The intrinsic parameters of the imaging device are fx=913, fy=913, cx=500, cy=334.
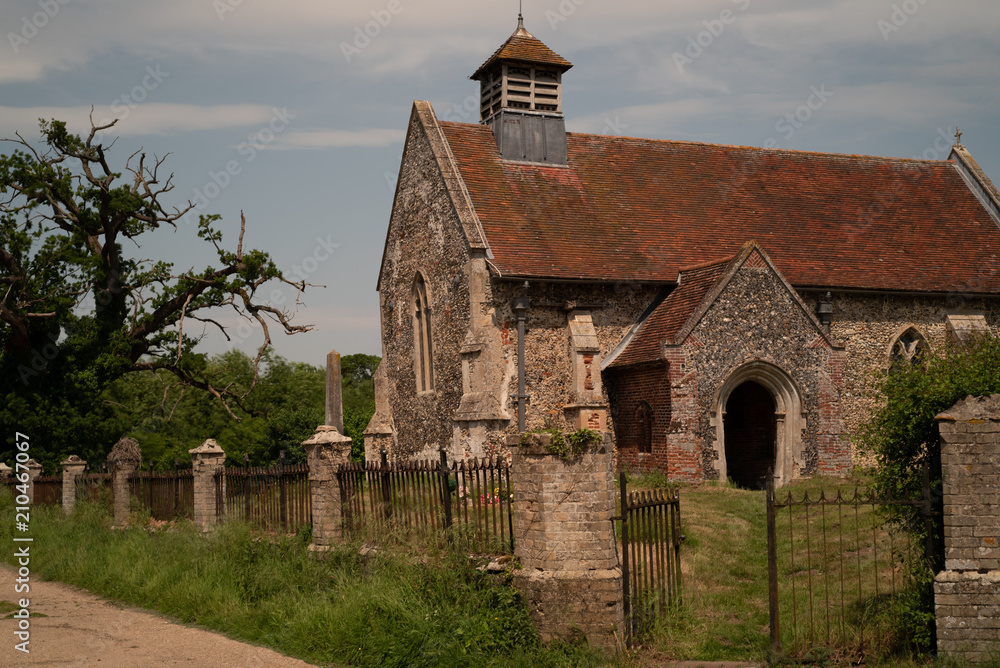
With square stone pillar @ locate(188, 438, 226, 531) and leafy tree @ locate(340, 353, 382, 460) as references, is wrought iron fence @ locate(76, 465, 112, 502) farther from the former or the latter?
leafy tree @ locate(340, 353, 382, 460)

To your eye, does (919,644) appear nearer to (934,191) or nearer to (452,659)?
(452,659)

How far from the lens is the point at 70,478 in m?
18.5

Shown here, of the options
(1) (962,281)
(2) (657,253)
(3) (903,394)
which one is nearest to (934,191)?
(1) (962,281)

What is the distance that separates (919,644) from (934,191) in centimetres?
1969

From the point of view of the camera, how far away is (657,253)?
20484mm

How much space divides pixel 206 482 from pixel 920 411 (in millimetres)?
10638

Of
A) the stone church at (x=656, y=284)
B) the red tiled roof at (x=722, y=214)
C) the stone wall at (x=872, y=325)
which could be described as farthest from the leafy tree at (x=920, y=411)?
the stone wall at (x=872, y=325)

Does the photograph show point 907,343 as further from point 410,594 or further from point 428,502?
point 410,594

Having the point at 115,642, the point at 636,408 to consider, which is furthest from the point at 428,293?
the point at 115,642

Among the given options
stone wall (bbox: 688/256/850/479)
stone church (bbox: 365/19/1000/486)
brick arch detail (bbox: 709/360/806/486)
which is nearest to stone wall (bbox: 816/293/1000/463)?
stone church (bbox: 365/19/1000/486)

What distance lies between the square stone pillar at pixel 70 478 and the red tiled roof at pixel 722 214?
945 centimetres

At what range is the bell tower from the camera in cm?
2211

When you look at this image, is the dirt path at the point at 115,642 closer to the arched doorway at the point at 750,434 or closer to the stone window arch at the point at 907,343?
the arched doorway at the point at 750,434

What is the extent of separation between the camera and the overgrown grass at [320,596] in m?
8.88
